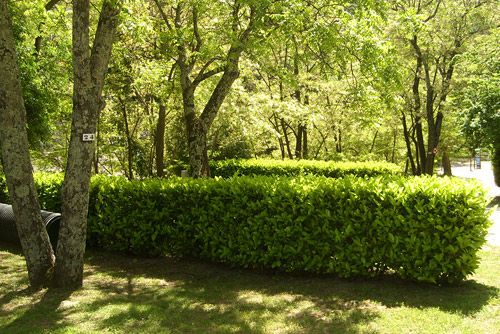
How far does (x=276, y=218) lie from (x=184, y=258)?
2227mm

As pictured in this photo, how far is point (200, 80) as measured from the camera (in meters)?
11.4

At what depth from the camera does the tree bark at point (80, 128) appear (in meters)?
6.23

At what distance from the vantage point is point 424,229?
628 cm

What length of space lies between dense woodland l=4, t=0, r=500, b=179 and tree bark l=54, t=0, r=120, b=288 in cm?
52

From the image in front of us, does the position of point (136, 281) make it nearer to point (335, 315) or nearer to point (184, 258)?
point (184, 258)

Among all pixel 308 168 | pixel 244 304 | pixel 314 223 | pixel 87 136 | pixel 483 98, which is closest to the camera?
pixel 244 304

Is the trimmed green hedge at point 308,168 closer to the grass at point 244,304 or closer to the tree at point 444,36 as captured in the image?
the tree at point 444,36

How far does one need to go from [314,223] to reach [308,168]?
9.78m

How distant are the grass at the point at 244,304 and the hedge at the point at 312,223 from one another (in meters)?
0.34

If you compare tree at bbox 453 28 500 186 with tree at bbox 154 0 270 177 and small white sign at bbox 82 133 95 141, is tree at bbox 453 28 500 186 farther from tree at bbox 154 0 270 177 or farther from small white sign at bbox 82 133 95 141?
small white sign at bbox 82 133 95 141

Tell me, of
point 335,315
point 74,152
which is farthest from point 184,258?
point 335,315

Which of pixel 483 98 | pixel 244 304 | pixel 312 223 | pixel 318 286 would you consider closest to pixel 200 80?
pixel 312 223

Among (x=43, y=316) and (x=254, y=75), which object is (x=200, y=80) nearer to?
(x=43, y=316)

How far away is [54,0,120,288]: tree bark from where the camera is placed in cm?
623
